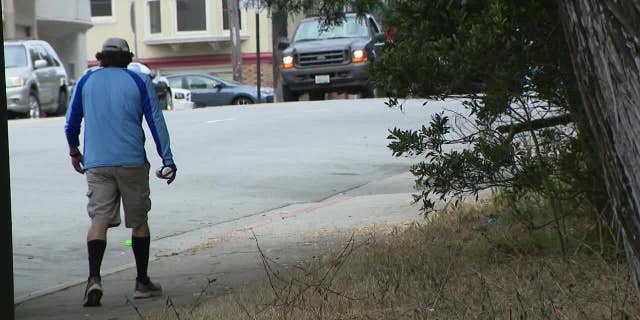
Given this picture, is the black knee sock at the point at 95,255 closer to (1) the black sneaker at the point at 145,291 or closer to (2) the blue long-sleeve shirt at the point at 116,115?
(1) the black sneaker at the point at 145,291

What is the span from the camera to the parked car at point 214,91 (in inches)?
1642

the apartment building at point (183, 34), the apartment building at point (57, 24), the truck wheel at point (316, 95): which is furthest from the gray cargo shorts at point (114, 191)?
the apartment building at point (183, 34)

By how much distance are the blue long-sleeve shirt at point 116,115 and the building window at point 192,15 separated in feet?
165

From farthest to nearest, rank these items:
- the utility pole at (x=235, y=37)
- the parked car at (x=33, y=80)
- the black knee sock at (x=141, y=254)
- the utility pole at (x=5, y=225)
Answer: the utility pole at (x=235, y=37) < the parked car at (x=33, y=80) < the black knee sock at (x=141, y=254) < the utility pole at (x=5, y=225)

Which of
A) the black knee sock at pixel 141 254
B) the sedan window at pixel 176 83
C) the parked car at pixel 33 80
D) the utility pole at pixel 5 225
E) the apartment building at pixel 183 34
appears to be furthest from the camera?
the apartment building at pixel 183 34

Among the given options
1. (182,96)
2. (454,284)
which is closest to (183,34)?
(182,96)

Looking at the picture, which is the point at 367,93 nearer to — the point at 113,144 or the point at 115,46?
the point at 115,46

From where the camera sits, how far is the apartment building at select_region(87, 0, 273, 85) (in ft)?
188

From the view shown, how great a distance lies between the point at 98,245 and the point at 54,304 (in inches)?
26.0

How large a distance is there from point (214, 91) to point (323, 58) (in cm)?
1366

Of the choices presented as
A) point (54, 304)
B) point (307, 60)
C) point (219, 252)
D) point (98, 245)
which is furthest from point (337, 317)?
point (307, 60)

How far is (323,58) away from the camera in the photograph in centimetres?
2850

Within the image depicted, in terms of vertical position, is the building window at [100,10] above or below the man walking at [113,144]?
above

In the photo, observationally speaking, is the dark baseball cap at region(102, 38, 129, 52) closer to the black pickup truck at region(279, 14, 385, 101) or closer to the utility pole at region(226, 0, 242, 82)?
the black pickup truck at region(279, 14, 385, 101)
